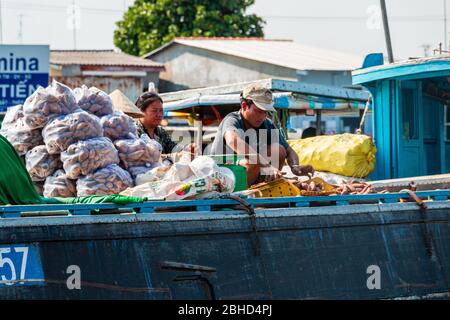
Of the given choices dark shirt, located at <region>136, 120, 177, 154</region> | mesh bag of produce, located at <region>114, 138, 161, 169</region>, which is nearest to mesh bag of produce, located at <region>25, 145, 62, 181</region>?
mesh bag of produce, located at <region>114, 138, 161, 169</region>

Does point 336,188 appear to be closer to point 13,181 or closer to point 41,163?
point 41,163

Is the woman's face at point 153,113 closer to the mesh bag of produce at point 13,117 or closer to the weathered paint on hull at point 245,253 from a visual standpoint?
the mesh bag of produce at point 13,117

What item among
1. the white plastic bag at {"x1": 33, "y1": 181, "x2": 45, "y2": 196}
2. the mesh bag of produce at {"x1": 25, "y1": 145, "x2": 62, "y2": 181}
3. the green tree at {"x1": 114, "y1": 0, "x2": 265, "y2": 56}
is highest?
the green tree at {"x1": 114, "y1": 0, "x2": 265, "y2": 56}

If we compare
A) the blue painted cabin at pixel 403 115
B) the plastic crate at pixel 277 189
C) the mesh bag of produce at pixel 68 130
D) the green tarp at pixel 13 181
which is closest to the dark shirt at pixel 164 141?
the plastic crate at pixel 277 189

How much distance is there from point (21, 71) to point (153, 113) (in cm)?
258

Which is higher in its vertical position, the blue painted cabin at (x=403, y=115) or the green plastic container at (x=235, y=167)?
the blue painted cabin at (x=403, y=115)

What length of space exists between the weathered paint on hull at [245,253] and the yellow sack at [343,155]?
155 centimetres

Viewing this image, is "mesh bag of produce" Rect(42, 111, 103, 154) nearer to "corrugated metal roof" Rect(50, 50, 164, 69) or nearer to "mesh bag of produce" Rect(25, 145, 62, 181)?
"mesh bag of produce" Rect(25, 145, 62, 181)

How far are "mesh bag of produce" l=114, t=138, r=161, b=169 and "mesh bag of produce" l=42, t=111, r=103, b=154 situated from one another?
19cm

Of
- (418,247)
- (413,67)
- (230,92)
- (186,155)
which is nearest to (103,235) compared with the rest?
(186,155)

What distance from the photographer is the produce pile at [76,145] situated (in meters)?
5.91

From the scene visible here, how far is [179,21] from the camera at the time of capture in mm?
36531

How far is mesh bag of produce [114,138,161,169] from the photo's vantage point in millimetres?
6152
